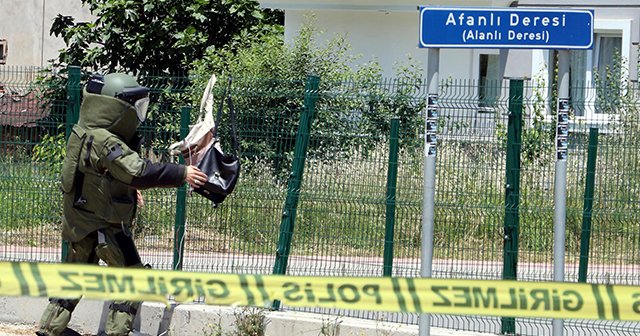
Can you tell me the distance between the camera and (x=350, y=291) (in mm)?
5789

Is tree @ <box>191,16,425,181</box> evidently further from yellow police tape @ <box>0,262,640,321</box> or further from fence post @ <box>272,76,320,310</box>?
yellow police tape @ <box>0,262,640,321</box>

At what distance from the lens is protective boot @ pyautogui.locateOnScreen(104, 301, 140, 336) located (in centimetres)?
756

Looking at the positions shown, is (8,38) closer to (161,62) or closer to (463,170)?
(161,62)

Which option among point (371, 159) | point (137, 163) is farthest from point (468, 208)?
point (137, 163)

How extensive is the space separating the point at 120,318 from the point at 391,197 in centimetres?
247

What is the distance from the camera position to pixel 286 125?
29.2 ft

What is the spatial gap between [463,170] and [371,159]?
78 centimetres

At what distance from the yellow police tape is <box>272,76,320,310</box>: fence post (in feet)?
9.29

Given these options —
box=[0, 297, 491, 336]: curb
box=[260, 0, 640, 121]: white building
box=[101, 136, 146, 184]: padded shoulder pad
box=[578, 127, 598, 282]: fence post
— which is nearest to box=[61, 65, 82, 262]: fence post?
box=[0, 297, 491, 336]: curb

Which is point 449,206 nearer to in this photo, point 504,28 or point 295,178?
point 295,178

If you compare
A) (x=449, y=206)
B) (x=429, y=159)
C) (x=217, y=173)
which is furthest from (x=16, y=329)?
(x=429, y=159)

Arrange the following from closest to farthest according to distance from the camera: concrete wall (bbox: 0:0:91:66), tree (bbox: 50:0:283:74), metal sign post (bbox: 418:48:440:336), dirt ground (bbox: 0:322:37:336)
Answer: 1. metal sign post (bbox: 418:48:440:336)
2. dirt ground (bbox: 0:322:37:336)
3. tree (bbox: 50:0:283:74)
4. concrete wall (bbox: 0:0:91:66)

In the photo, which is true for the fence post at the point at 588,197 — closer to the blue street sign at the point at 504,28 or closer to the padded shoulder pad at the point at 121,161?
the blue street sign at the point at 504,28

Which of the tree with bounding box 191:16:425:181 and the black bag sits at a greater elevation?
the tree with bounding box 191:16:425:181
